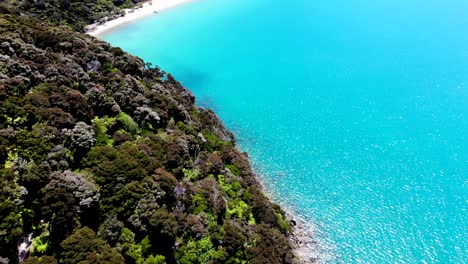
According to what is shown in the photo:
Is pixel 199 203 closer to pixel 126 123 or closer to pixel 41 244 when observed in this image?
pixel 126 123

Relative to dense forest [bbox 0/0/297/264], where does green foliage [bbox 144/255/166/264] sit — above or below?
below

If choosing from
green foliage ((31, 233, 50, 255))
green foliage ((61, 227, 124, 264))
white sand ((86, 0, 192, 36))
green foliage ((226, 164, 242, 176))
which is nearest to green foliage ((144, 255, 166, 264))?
green foliage ((61, 227, 124, 264))

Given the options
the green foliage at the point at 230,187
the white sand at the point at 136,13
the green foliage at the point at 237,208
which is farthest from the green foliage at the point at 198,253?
the white sand at the point at 136,13

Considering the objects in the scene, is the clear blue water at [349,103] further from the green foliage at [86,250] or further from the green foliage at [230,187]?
the green foliage at [86,250]

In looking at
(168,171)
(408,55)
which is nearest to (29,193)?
(168,171)

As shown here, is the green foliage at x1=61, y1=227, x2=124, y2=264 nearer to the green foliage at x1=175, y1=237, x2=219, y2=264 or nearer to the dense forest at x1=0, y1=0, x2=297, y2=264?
the dense forest at x1=0, y1=0, x2=297, y2=264

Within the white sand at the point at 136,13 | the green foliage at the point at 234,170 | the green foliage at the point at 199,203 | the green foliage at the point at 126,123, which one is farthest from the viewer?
the white sand at the point at 136,13
